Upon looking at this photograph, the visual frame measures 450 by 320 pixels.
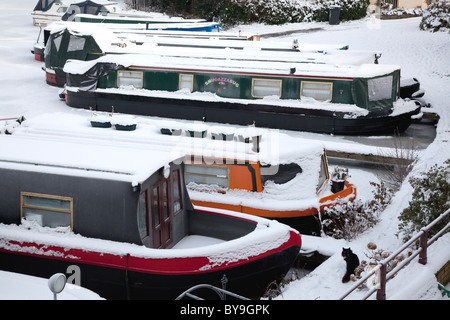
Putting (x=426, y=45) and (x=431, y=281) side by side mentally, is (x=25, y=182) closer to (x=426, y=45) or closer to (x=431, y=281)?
(x=431, y=281)

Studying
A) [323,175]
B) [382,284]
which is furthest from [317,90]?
[382,284]

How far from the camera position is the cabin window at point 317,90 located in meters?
17.2

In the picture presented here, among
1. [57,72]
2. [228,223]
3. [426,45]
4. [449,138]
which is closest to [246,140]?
[228,223]

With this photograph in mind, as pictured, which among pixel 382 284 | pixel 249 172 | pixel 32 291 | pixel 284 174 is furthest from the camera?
pixel 284 174

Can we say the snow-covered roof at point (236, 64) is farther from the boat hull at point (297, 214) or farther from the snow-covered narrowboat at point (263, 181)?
the boat hull at point (297, 214)

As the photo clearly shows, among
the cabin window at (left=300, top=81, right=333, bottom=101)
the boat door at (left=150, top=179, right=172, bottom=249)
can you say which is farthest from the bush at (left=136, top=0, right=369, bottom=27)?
the boat door at (left=150, top=179, right=172, bottom=249)

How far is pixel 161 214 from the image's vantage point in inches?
363

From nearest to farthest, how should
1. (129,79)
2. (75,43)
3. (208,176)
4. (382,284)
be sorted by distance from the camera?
(382,284), (208,176), (129,79), (75,43)

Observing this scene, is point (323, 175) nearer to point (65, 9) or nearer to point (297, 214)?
point (297, 214)

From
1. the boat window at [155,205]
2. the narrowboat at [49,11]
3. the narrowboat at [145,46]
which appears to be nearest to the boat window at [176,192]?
the boat window at [155,205]

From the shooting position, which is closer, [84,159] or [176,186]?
[84,159]

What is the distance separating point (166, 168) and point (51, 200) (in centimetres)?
168

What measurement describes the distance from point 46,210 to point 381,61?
63.9 ft

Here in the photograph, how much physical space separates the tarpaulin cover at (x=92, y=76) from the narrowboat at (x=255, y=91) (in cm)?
3
